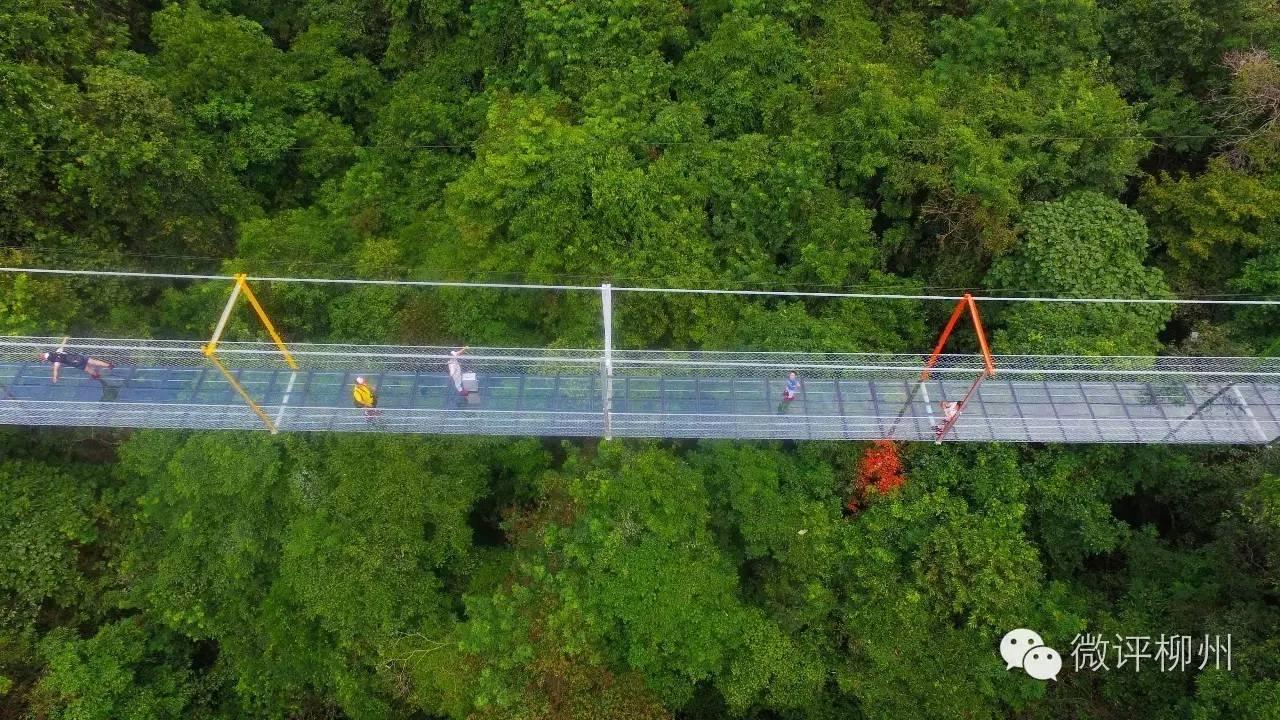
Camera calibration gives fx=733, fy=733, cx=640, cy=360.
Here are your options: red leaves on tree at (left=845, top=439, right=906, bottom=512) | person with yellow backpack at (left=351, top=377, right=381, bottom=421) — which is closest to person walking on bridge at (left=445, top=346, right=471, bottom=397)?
person with yellow backpack at (left=351, top=377, right=381, bottom=421)

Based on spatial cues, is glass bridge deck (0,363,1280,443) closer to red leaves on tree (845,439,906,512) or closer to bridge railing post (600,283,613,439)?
bridge railing post (600,283,613,439)

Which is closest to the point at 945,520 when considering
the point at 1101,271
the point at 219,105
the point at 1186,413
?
the point at 1186,413

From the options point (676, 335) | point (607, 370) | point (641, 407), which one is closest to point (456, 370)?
point (607, 370)

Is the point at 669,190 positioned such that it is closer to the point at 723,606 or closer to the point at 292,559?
the point at 723,606

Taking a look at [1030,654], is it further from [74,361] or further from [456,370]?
[74,361]

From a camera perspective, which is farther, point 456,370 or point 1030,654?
point 1030,654
